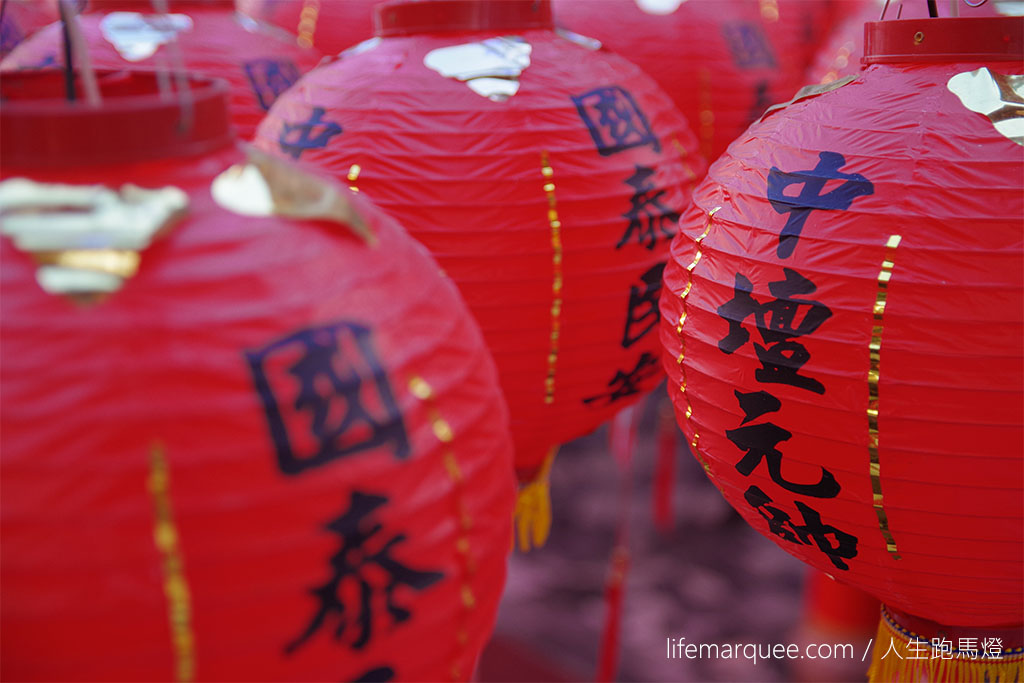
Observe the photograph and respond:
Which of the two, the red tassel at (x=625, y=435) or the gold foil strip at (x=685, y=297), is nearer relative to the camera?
the gold foil strip at (x=685, y=297)

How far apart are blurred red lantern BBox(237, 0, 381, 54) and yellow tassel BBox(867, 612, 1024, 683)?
5.89 ft

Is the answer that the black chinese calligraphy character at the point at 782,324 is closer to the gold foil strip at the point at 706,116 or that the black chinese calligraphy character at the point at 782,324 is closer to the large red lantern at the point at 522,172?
the large red lantern at the point at 522,172

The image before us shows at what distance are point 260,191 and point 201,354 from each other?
16cm

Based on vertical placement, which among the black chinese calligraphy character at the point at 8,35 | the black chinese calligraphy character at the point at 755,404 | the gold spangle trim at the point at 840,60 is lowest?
the black chinese calligraphy character at the point at 755,404

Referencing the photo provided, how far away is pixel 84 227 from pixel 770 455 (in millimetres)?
762

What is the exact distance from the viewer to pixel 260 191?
73cm

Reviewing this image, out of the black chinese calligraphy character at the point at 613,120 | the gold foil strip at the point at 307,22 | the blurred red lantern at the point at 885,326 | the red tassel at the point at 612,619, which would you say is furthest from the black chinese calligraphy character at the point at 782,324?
the gold foil strip at the point at 307,22

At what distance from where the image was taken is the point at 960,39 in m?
1.08

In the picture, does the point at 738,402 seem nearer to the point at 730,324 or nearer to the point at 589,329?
the point at 730,324

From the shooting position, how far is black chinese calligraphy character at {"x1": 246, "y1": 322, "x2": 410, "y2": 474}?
640mm

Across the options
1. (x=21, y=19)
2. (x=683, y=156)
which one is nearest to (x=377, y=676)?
(x=683, y=156)

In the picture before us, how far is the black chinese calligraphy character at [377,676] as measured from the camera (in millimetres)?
716

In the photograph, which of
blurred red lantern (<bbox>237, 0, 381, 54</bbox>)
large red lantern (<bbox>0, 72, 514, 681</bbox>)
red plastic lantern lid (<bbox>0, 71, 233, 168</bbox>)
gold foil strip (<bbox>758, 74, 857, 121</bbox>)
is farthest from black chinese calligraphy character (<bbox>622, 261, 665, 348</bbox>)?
blurred red lantern (<bbox>237, 0, 381, 54</bbox>)

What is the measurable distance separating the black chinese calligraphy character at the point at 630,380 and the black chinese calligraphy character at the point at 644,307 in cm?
5
